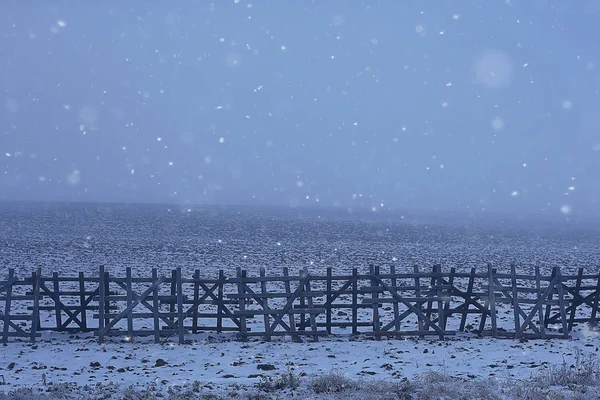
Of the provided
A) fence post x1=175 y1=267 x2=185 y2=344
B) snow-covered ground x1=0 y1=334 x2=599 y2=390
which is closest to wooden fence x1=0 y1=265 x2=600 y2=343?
fence post x1=175 y1=267 x2=185 y2=344

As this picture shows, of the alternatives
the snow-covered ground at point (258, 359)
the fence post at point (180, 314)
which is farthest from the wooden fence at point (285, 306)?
the snow-covered ground at point (258, 359)

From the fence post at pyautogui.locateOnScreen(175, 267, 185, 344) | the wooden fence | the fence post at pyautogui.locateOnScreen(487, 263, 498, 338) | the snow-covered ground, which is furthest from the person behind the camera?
the fence post at pyautogui.locateOnScreen(487, 263, 498, 338)

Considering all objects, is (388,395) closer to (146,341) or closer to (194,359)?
(194,359)

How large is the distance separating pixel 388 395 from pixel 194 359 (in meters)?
4.84

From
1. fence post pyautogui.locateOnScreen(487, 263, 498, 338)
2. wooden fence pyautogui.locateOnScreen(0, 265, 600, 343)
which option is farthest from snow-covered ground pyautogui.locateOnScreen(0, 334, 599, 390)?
fence post pyautogui.locateOnScreen(487, 263, 498, 338)

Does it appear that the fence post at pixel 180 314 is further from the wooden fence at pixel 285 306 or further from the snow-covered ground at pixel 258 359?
the snow-covered ground at pixel 258 359

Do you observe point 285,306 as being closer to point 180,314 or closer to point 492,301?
point 180,314

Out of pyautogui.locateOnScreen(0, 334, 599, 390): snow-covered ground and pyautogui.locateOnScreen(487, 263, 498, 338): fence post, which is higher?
pyautogui.locateOnScreen(487, 263, 498, 338): fence post

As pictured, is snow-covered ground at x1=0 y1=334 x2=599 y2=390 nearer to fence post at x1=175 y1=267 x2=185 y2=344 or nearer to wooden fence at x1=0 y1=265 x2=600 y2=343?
fence post at x1=175 y1=267 x2=185 y2=344

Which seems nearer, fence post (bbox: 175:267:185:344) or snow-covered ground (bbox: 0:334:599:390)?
snow-covered ground (bbox: 0:334:599:390)

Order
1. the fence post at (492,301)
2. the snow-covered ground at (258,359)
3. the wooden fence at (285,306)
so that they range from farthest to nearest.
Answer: the fence post at (492,301), the wooden fence at (285,306), the snow-covered ground at (258,359)

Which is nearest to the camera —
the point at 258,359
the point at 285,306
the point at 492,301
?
the point at 258,359

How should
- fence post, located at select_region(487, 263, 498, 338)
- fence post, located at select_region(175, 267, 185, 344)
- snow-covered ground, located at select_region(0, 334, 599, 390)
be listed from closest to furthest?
snow-covered ground, located at select_region(0, 334, 599, 390)
fence post, located at select_region(175, 267, 185, 344)
fence post, located at select_region(487, 263, 498, 338)

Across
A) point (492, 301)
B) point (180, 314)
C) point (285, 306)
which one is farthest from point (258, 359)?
point (492, 301)
